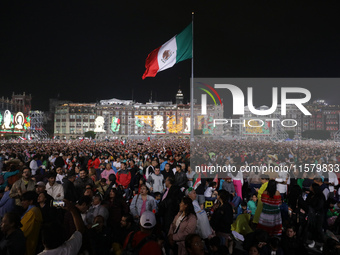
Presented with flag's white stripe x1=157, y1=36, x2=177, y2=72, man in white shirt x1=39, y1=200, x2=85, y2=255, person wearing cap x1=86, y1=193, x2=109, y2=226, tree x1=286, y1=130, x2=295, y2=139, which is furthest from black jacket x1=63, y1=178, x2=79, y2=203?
tree x1=286, y1=130, x2=295, y2=139

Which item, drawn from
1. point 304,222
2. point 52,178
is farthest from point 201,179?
point 52,178

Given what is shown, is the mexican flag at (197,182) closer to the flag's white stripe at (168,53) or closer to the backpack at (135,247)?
the backpack at (135,247)

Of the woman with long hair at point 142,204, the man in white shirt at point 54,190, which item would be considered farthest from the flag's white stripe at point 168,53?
the woman with long hair at point 142,204

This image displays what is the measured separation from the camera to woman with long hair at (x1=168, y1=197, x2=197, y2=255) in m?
3.87

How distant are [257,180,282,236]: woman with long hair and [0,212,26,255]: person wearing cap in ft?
13.4

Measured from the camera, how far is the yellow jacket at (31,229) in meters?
3.86

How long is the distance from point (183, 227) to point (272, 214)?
2283mm

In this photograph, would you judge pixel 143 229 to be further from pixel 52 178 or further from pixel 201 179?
pixel 201 179

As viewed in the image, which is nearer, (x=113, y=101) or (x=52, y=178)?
(x=52, y=178)

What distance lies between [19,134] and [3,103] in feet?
70.9

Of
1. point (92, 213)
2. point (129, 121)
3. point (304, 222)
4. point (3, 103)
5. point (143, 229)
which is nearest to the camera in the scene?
point (143, 229)

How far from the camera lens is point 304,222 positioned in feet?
20.0

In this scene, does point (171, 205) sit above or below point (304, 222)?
above

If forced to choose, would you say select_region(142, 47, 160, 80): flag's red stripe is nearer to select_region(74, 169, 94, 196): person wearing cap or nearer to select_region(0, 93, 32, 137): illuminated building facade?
select_region(74, 169, 94, 196): person wearing cap
